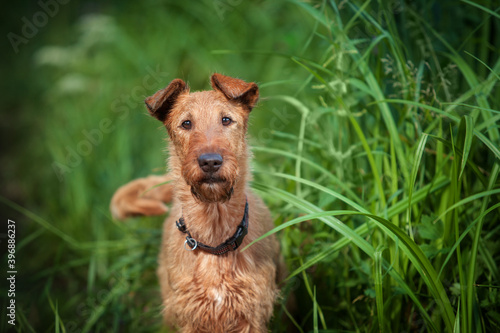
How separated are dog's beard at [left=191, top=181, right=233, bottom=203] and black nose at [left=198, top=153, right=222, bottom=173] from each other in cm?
11

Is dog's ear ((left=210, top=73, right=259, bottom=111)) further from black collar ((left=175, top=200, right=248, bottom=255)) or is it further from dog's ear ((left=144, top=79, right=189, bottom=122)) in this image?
black collar ((left=175, top=200, right=248, bottom=255))

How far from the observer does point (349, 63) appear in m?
3.22

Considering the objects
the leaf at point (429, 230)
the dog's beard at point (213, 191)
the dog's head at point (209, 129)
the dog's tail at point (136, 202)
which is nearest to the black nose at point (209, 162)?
the dog's head at point (209, 129)

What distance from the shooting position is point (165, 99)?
257 cm

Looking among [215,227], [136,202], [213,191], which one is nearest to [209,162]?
[213,191]

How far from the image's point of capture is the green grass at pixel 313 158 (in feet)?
Result: 8.45

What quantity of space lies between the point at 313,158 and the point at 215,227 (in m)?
1.43

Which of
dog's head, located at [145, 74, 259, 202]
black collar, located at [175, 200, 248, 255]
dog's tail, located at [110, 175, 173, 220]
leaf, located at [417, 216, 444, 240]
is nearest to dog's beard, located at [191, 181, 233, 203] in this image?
dog's head, located at [145, 74, 259, 202]

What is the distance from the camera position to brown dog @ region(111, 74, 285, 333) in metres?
2.53

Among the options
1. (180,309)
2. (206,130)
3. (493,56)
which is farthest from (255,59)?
(180,309)

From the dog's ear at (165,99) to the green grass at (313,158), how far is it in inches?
15.9

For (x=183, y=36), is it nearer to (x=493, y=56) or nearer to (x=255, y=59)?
(x=255, y=59)

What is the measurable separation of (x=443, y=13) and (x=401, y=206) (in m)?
1.92

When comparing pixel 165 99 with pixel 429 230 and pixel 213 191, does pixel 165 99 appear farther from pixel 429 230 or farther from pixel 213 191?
pixel 429 230
